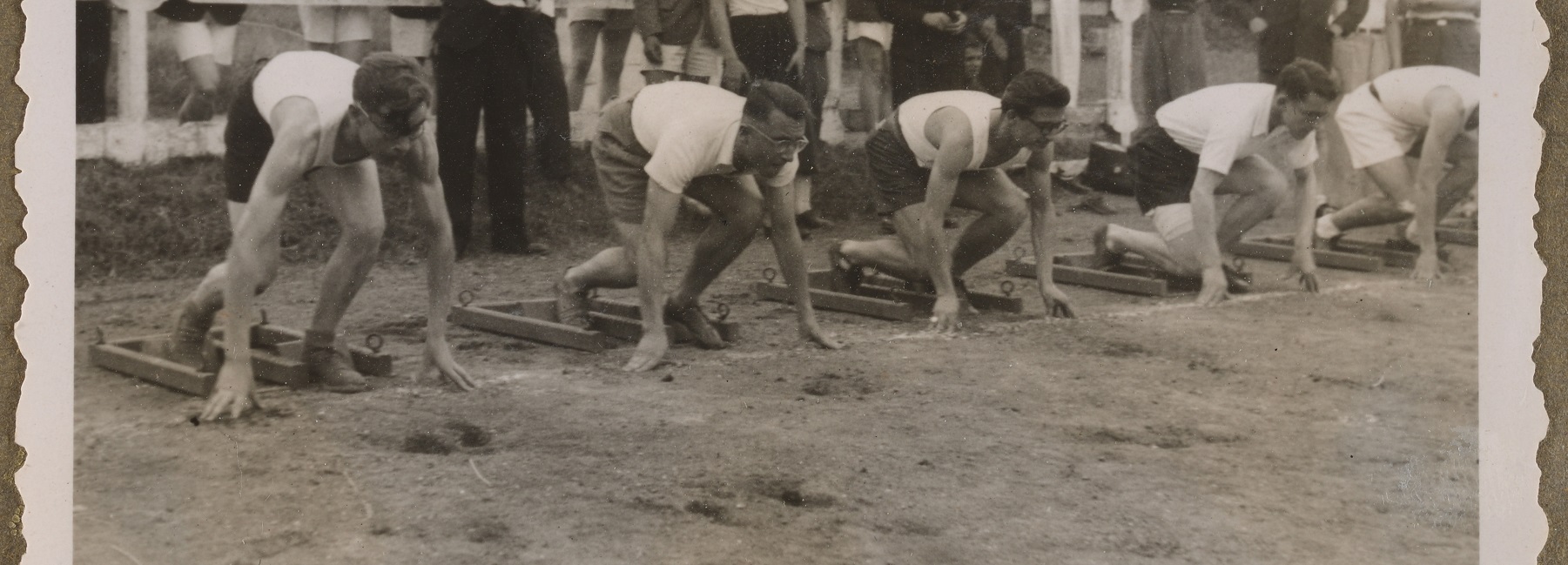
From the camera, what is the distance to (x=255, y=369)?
450 cm

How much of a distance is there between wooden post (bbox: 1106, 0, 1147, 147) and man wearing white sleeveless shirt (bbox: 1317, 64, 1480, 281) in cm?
69

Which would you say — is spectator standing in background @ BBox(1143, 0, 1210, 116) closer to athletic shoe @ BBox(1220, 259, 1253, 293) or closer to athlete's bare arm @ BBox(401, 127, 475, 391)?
athletic shoe @ BBox(1220, 259, 1253, 293)

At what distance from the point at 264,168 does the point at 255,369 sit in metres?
0.57

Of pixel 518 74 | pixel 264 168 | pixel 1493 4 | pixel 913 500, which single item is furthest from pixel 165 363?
pixel 1493 4

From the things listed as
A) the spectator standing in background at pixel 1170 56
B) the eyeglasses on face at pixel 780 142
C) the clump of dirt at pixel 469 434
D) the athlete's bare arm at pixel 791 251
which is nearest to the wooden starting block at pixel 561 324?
the athlete's bare arm at pixel 791 251

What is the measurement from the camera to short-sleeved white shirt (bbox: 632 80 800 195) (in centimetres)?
482

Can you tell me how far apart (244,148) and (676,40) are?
1294 millimetres

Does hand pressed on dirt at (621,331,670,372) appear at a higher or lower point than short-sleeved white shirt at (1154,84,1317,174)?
lower

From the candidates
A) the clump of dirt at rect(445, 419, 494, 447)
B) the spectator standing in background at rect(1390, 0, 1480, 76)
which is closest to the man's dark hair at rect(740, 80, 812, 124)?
the clump of dirt at rect(445, 419, 494, 447)

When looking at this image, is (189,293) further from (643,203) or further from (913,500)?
(913,500)

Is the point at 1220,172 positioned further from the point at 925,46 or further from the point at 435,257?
the point at 435,257

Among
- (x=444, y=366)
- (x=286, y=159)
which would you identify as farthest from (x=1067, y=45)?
(x=286, y=159)

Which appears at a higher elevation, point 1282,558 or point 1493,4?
point 1493,4

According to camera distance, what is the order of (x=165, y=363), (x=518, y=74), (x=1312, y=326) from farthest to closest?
(x=1312, y=326) → (x=518, y=74) → (x=165, y=363)
